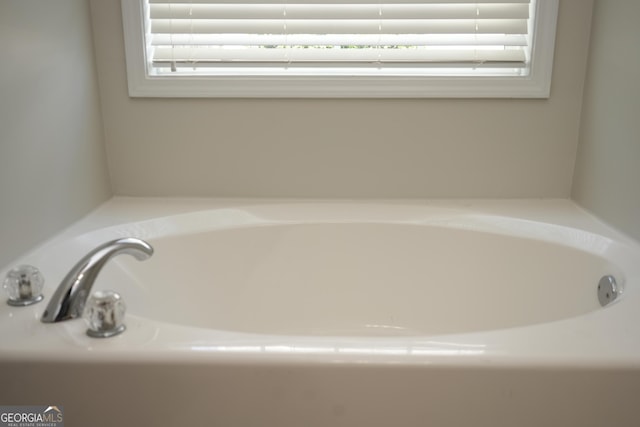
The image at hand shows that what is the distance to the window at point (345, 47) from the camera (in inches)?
70.0

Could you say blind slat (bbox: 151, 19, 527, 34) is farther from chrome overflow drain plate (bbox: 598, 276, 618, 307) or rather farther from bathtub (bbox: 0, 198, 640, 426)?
chrome overflow drain plate (bbox: 598, 276, 618, 307)

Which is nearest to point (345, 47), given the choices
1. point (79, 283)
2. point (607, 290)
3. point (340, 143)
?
point (340, 143)

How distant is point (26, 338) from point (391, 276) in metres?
1.09

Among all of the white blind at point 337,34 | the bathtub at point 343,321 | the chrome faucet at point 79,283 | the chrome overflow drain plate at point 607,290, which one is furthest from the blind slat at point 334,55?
the chrome faucet at point 79,283

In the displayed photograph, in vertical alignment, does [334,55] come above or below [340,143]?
above

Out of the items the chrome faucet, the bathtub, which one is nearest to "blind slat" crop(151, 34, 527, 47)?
the bathtub

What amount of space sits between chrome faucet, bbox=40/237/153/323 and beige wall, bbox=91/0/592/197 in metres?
0.82

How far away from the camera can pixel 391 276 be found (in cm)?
179

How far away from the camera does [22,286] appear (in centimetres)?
109

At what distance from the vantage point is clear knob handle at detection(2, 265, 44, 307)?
43.0 inches

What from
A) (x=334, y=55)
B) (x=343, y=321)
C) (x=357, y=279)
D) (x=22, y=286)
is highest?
(x=334, y=55)

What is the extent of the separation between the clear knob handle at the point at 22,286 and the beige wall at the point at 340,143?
2.65 feet

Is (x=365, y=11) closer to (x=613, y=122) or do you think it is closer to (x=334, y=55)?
(x=334, y=55)

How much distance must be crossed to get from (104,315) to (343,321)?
0.97m
